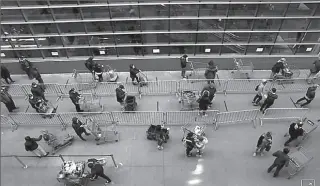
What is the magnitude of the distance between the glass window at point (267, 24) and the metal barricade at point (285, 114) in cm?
414

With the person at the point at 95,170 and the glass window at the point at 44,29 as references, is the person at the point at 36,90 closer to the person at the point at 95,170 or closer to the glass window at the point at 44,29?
the glass window at the point at 44,29

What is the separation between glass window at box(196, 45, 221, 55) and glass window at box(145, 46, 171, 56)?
1593mm

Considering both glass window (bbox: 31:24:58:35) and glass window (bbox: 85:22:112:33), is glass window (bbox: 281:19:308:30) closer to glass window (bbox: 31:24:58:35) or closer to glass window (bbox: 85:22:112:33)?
glass window (bbox: 85:22:112:33)

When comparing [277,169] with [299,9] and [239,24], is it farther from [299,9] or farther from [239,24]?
[299,9]

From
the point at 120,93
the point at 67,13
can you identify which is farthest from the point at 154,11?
the point at 120,93

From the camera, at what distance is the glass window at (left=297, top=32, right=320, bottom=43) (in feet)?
49.8

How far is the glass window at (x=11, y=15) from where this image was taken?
553 inches

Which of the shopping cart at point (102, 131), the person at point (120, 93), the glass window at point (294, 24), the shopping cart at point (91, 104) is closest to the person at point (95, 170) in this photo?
the shopping cart at point (102, 131)

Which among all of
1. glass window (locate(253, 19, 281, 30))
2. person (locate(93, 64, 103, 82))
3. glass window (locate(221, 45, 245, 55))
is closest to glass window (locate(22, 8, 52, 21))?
person (locate(93, 64, 103, 82))

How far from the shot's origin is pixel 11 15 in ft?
46.5

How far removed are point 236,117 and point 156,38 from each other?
18.4 feet

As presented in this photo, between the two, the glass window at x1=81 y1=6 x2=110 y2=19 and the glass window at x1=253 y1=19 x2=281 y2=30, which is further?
the glass window at x1=253 y1=19 x2=281 y2=30

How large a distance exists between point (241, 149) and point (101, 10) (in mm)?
9045

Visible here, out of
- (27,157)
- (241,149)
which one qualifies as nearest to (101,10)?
(27,157)
